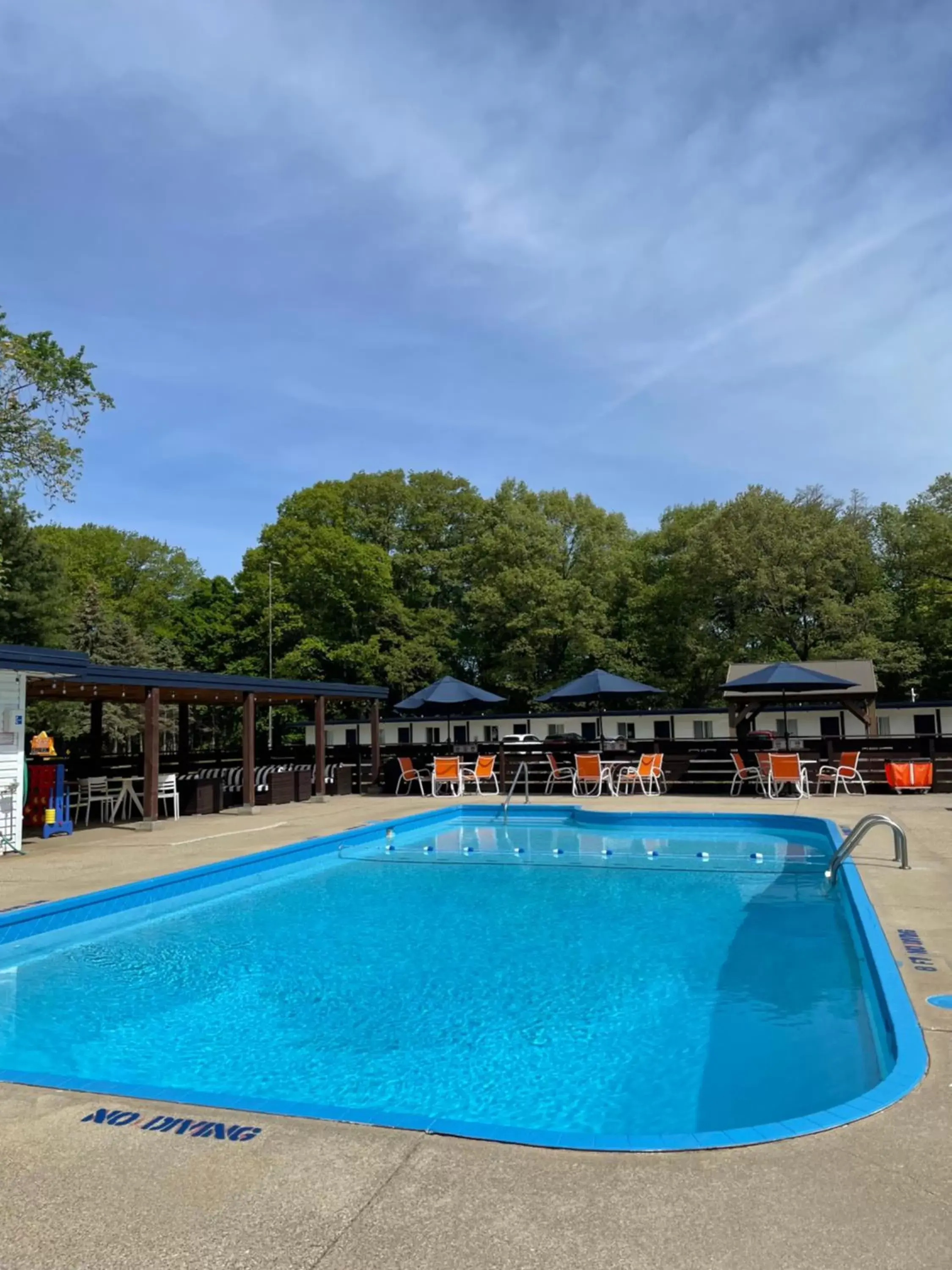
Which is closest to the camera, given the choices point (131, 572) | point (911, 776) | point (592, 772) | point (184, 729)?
point (911, 776)

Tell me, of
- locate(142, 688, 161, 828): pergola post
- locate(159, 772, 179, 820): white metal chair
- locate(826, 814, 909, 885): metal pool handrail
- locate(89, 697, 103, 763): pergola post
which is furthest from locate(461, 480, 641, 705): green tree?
locate(826, 814, 909, 885): metal pool handrail

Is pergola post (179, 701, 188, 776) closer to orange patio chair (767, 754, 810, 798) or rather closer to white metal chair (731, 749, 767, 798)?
white metal chair (731, 749, 767, 798)

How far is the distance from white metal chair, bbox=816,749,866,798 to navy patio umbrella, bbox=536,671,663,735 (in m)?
3.41

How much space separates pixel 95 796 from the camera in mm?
13883

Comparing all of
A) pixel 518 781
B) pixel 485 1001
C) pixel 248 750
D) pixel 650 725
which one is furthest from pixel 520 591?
pixel 485 1001

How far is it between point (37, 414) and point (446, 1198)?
20276mm

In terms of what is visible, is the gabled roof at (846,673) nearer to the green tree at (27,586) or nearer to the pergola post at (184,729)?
the pergola post at (184,729)

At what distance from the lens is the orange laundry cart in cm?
1454

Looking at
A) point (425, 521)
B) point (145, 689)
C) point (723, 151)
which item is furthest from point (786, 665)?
point (425, 521)

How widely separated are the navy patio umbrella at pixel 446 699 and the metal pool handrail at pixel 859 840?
426 inches

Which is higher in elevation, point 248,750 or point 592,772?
point 248,750

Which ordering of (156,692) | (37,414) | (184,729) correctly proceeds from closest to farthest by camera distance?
(156,692), (184,729), (37,414)

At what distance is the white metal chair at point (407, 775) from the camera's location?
17781 mm

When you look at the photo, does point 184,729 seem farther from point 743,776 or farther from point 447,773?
point 743,776
